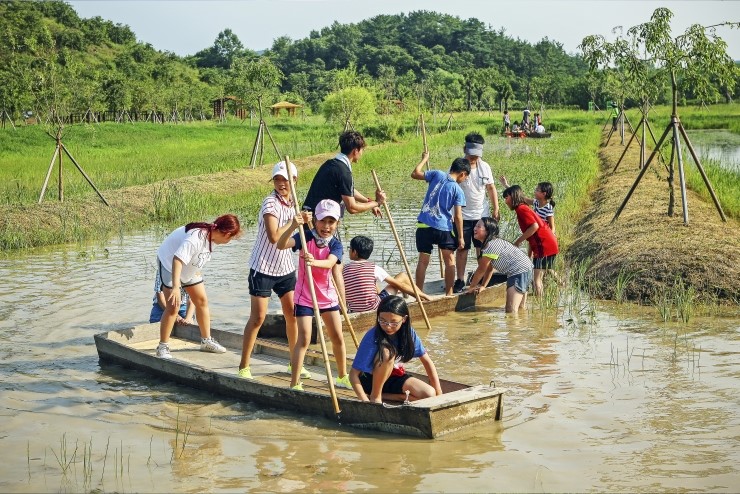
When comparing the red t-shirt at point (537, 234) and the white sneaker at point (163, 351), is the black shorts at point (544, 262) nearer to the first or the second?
the red t-shirt at point (537, 234)

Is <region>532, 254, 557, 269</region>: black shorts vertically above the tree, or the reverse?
the tree

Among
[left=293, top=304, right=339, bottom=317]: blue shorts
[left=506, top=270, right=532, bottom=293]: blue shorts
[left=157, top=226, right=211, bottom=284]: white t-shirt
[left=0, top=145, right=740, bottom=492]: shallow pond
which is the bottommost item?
[left=0, top=145, right=740, bottom=492]: shallow pond

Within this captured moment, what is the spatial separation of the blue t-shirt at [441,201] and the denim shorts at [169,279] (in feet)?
9.66

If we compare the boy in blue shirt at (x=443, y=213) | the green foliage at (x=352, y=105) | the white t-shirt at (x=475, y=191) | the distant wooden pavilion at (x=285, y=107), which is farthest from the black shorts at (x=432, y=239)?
the distant wooden pavilion at (x=285, y=107)

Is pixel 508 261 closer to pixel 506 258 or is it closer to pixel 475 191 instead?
pixel 506 258

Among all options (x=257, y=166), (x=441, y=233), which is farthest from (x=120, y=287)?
(x=257, y=166)

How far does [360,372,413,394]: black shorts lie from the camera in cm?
654

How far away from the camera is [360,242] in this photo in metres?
8.34

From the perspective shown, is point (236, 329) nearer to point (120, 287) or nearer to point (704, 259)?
point (120, 287)

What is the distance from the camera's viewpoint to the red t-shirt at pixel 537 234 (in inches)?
407

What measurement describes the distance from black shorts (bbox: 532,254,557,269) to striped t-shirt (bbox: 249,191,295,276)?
14.5 feet

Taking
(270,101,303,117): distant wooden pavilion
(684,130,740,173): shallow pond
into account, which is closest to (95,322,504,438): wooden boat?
(684,130,740,173): shallow pond

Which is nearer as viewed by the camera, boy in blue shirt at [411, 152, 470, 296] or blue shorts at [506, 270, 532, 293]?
boy in blue shirt at [411, 152, 470, 296]

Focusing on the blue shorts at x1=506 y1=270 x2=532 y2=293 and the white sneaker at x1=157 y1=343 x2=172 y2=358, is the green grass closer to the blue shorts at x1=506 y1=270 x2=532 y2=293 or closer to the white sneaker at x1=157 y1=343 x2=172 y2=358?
the blue shorts at x1=506 y1=270 x2=532 y2=293
